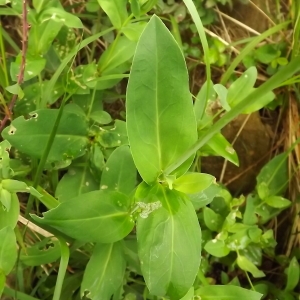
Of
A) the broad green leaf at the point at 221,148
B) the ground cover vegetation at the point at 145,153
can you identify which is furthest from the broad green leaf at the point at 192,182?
the broad green leaf at the point at 221,148

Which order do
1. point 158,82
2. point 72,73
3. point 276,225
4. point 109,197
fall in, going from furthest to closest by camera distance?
point 276,225, point 72,73, point 109,197, point 158,82

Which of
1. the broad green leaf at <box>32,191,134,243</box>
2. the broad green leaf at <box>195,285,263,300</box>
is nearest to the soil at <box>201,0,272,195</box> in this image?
the broad green leaf at <box>195,285,263,300</box>

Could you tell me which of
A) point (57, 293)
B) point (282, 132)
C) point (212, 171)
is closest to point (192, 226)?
point (57, 293)

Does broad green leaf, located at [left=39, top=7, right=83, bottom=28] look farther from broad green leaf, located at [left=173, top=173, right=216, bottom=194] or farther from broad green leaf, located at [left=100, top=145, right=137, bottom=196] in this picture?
broad green leaf, located at [left=173, top=173, right=216, bottom=194]

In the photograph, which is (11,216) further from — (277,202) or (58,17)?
(277,202)

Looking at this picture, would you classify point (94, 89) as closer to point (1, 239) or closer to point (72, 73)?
point (72, 73)

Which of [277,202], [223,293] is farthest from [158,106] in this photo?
[277,202]
